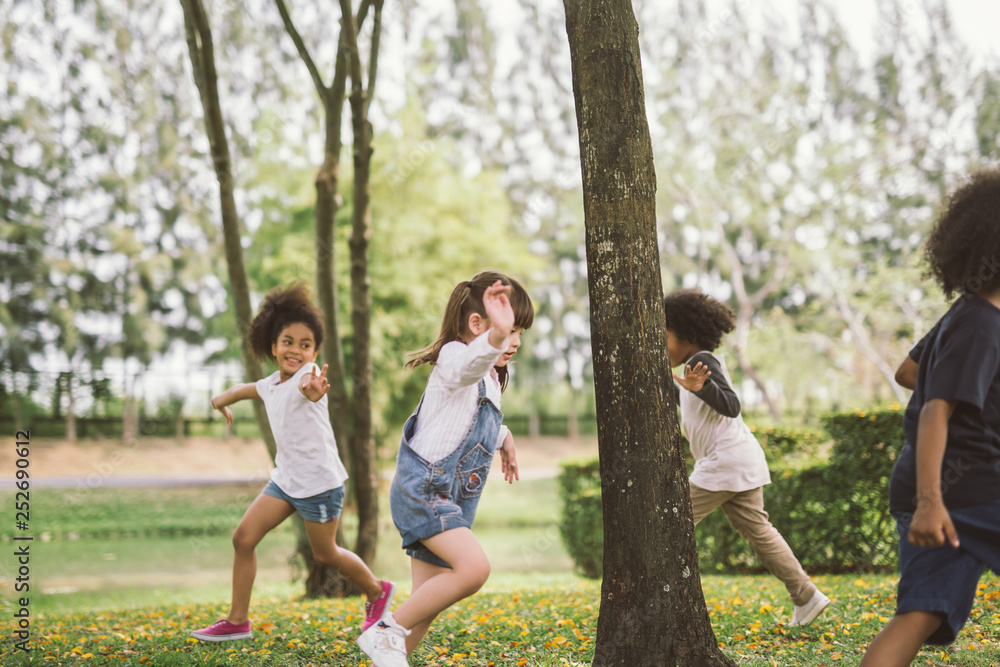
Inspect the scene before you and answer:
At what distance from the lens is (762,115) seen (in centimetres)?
2445

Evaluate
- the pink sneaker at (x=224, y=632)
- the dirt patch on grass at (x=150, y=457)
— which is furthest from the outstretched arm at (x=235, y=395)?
the dirt patch on grass at (x=150, y=457)

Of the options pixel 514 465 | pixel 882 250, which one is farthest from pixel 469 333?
pixel 882 250

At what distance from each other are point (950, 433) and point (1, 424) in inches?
1158

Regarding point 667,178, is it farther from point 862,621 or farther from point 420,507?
point 420,507

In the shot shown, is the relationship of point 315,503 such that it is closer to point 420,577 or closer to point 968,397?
point 420,577

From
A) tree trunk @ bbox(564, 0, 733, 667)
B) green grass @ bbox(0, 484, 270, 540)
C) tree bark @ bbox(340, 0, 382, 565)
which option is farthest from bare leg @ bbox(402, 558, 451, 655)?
green grass @ bbox(0, 484, 270, 540)

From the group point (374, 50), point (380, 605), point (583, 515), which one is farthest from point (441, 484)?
point (583, 515)

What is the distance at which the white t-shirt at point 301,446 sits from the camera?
4168 mm

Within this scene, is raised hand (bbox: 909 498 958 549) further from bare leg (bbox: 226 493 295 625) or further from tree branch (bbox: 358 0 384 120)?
tree branch (bbox: 358 0 384 120)

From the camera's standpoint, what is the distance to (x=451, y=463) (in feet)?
9.50

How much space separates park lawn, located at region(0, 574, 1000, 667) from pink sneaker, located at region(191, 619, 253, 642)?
52mm

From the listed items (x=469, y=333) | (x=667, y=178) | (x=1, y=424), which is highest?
(x=667, y=178)

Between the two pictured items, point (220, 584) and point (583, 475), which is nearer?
point (583, 475)

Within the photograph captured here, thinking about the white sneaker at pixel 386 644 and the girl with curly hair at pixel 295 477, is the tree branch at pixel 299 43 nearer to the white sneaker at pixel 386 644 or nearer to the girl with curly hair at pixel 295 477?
the girl with curly hair at pixel 295 477
